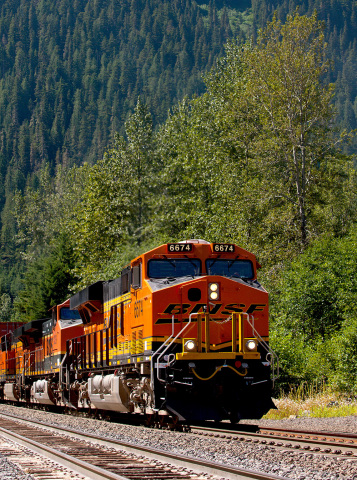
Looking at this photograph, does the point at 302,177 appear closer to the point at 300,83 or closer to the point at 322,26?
the point at 300,83

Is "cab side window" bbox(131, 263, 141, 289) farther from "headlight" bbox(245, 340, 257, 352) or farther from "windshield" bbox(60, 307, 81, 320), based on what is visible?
"windshield" bbox(60, 307, 81, 320)

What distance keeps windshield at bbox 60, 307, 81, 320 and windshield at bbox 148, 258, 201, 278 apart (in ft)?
35.6

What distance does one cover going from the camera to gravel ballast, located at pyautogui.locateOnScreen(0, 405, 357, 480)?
7855 millimetres

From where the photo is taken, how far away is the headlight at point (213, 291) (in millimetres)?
12797

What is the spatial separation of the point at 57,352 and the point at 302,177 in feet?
50.6

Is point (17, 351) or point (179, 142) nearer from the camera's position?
point (17, 351)

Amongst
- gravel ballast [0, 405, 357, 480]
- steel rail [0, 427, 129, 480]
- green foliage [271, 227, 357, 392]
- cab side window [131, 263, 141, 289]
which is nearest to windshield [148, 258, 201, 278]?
cab side window [131, 263, 141, 289]

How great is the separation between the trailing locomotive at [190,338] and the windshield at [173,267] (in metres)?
0.02

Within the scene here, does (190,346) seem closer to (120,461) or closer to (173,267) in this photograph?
(173,267)

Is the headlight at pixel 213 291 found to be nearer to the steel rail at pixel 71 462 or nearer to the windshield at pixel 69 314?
the steel rail at pixel 71 462

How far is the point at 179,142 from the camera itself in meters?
44.0

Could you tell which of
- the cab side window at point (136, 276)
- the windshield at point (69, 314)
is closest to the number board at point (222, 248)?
the cab side window at point (136, 276)

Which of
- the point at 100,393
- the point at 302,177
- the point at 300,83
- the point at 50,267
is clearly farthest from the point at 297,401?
→ the point at 50,267

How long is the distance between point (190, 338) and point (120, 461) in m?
3.62
